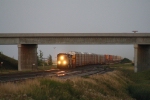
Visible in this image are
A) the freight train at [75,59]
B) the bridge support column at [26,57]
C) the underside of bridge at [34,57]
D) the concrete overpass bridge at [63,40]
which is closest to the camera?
the bridge support column at [26,57]

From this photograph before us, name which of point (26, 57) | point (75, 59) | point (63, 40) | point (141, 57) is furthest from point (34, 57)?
point (141, 57)

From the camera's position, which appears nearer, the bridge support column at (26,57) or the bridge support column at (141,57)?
the bridge support column at (26,57)

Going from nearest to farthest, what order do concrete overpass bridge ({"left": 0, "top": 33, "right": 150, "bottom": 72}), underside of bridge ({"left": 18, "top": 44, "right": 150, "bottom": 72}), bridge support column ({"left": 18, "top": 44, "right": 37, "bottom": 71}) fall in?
bridge support column ({"left": 18, "top": 44, "right": 37, "bottom": 71}) < underside of bridge ({"left": 18, "top": 44, "right": 150, "bottom": 72}) < concrete overpass bridge ({"left": 0, "top": 33, "right": 150, "bottom": 72})

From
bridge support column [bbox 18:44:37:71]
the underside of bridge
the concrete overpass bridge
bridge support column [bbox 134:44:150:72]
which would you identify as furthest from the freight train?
bridge support column [bbox 134:44:150:72]

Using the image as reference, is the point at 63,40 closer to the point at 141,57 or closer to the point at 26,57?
the point at 26,57

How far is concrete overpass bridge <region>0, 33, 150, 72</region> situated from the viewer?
54.8 meters

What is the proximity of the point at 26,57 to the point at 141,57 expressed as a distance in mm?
22873

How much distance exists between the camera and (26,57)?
55094mm

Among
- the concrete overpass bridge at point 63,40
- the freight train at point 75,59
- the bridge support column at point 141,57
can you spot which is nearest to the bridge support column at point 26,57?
the concrete overpass bridge at point 63,40

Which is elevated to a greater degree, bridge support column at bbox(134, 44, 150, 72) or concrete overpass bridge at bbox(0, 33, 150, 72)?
concrete overpass bridge at bbox(0, 33, 150, 72)

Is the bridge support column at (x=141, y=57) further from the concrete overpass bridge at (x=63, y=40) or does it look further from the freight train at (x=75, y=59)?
the freight train at (x=75, y=59)

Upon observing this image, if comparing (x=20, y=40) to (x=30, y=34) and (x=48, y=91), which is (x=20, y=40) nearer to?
(x=30, y=34)

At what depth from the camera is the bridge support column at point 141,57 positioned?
184 ft

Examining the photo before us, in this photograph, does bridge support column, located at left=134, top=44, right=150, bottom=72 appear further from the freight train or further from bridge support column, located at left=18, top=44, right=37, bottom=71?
bridge support column, located at left=18, top=44, right=37, bottom=71
